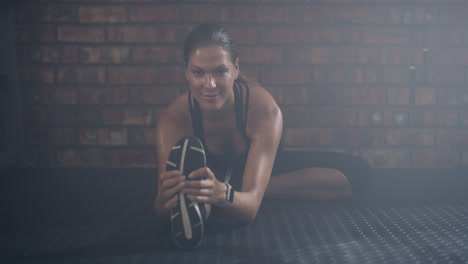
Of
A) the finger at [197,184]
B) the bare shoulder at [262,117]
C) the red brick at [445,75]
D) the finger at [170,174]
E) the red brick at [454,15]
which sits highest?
the red brick at [454,15]

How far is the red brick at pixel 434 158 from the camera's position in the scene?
2314 millimetres

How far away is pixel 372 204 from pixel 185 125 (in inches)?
33.5

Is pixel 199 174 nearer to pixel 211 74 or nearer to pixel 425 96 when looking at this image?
pixel 211 74

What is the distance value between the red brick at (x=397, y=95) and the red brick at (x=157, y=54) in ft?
3.88

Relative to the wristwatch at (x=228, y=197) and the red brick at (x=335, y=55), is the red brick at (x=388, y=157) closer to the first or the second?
the red brick at (x=335, y=55)

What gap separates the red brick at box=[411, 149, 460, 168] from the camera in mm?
2314

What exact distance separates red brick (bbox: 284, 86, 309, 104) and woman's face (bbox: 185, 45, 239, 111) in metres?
0.85

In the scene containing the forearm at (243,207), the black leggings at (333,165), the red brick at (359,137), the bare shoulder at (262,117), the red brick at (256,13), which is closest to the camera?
the forearm at (243,207)

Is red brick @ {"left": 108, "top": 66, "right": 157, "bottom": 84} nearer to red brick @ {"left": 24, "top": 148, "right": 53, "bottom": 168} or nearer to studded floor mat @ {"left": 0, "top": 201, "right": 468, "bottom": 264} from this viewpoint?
red brick @ {"left": 24, "top": 148, "right": 53, "bottom": 168}

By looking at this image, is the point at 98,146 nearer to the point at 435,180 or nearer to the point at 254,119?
the point at 254,119

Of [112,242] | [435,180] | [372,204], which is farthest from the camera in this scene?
[435,180]

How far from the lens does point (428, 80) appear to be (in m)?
2.26

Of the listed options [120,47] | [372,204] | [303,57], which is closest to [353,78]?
[303,57]

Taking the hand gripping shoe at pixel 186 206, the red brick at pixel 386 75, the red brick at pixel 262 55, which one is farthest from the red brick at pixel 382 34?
the hand gripping shoe at pixel 186 206
